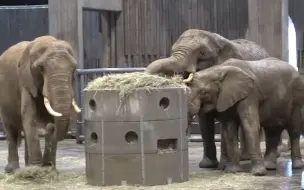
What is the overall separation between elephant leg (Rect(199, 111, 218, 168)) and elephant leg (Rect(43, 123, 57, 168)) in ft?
7.87

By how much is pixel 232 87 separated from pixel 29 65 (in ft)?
8.86

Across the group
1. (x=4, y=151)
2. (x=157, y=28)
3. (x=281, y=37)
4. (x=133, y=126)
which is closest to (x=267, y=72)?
(x=133, y=126)

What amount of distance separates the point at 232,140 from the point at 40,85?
2719 millimetres

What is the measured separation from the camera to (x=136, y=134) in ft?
30.0

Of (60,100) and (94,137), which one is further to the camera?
(94,137)

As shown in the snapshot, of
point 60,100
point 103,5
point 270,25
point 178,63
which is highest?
point 103,5

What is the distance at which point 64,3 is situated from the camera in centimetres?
Result: 1638

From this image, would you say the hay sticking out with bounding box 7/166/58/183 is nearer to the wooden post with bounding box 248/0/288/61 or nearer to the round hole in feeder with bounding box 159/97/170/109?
the round hole in feeder with bounding box 159/97/170/109

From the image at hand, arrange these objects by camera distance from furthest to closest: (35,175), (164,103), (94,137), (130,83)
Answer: (35,175) < (94,137) < (164,103) < (130,83)

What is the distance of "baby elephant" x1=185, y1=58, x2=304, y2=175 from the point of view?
10.2 m

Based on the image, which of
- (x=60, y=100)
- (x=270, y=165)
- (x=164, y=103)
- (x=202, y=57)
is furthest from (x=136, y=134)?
(x=270, y=165)

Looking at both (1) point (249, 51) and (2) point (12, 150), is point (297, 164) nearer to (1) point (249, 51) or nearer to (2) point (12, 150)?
(1) point (249, 51)

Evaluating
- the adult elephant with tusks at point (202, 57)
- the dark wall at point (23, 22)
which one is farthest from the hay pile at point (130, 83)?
the dark wall at point (23, 22)

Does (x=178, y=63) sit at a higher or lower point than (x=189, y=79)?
higher
